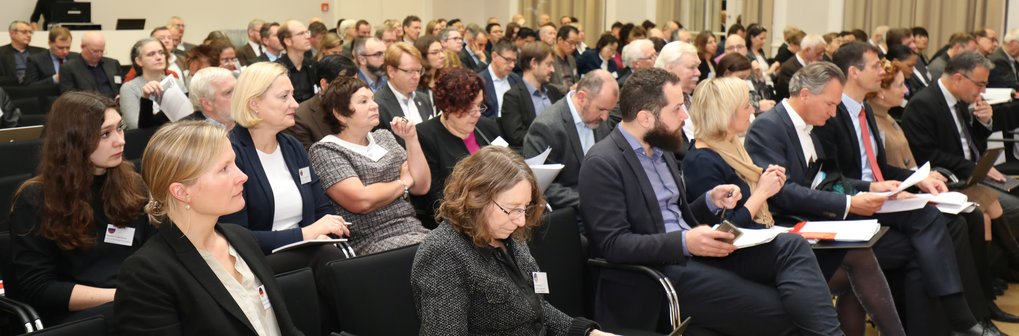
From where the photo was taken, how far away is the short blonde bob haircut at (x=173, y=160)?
225 centimetres

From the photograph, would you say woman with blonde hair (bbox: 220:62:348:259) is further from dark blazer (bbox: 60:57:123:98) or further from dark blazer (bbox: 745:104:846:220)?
dark blazer (bbox: 60:57:123:98)

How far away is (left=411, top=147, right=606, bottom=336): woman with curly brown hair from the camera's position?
2400mm

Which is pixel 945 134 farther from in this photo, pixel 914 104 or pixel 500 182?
pixel 500 182

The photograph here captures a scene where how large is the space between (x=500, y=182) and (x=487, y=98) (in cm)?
478

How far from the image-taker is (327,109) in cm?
381

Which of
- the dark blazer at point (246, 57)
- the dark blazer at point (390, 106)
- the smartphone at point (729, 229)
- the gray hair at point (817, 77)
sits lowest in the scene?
the dark blazer at point (246, 57)

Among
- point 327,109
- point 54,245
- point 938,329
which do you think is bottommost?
point 938,329

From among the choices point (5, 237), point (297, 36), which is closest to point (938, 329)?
point (5, 237)

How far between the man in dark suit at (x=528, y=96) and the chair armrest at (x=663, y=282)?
8.39 feet

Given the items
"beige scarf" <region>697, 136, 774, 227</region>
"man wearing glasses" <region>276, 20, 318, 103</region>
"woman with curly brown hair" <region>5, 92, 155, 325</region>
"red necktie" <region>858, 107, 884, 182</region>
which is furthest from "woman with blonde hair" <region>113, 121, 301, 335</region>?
"man wearing glasses" <region>276, 20, 318, 103</region>

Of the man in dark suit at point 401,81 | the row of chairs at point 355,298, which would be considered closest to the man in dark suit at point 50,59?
the man in dark suit at point 401,81

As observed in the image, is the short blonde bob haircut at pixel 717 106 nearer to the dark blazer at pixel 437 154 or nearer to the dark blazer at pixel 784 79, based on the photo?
the dark blazer at pixel 437 154

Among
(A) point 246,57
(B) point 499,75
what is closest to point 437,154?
(B) point 499,75

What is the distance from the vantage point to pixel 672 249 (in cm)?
327
